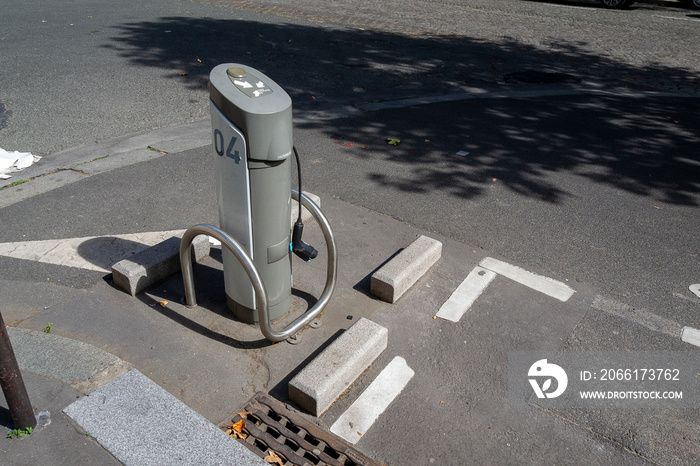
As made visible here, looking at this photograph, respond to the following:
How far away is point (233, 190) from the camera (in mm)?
3035

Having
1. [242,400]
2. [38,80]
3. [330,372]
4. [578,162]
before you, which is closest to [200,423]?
[242,400]

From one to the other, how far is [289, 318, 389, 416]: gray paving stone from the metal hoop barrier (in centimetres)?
30

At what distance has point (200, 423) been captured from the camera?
2.69m

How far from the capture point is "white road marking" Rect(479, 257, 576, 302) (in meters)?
3.96

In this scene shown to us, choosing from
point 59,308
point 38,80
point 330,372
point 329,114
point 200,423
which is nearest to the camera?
point 200,423

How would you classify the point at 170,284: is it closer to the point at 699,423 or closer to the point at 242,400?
the point at 242,400

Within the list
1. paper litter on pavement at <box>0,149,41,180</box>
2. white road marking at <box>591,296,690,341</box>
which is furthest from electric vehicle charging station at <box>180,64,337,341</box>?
paper litter on pavement at <box>0,149,41,180</box>

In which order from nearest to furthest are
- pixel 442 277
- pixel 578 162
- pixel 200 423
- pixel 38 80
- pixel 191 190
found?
pixel 200 423 → pixel 442 277 → pixel 191 190 → pixel 578 162 → pixel 38 80

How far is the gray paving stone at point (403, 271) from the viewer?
3.74 metres

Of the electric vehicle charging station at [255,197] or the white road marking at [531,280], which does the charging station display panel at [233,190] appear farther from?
the white road marking at [531,280]

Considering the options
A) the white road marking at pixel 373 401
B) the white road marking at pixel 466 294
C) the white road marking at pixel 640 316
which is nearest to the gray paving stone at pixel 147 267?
the white road marking at pixel 373 401

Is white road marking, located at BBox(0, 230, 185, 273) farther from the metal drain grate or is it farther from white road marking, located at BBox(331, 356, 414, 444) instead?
white road marking, located at BBox(331, 356, 414, 444)

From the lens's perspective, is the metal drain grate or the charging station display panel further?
the charging station display panel

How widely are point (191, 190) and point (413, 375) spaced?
300cm
